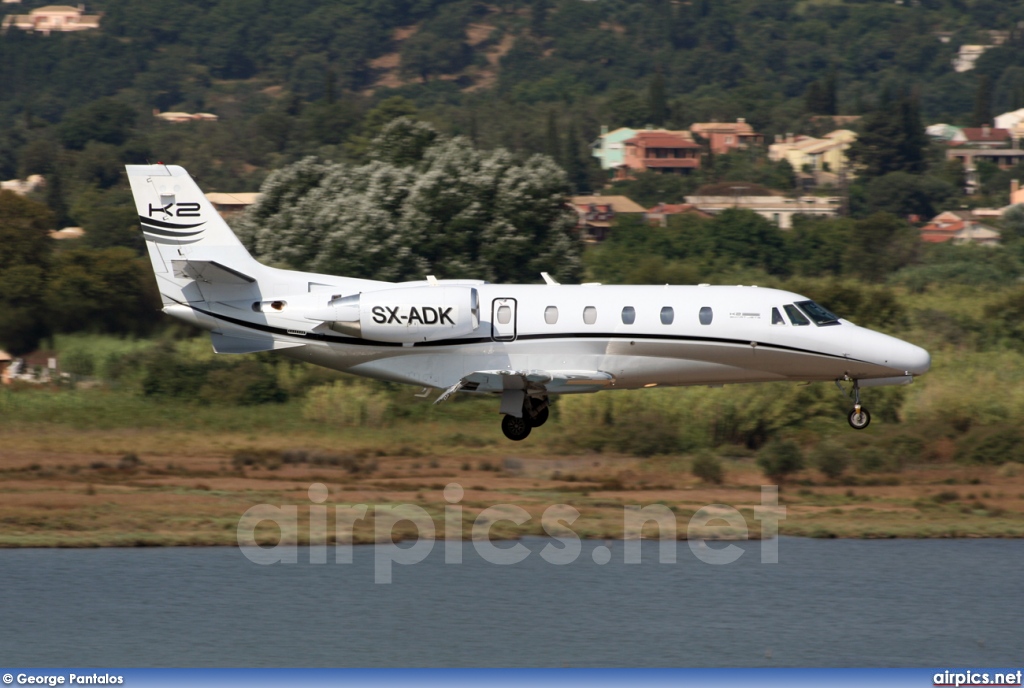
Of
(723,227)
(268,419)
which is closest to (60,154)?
(723,227)

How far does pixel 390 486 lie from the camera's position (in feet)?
145

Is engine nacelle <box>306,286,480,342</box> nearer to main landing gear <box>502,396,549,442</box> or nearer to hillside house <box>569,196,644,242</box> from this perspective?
main landing gear <box>502,396,549,442</box>

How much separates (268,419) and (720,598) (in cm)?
1942

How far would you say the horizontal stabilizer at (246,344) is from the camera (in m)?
29.5

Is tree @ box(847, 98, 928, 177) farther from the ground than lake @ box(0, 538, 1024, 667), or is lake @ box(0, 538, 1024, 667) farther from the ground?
tree @ box(847, 98, 928, 177)

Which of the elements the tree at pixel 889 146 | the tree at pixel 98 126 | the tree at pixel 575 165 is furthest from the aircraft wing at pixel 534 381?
the tree at pixel 889 146

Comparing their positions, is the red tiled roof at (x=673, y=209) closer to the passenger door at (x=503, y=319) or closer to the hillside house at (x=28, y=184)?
the hillside house at (x=28, y=184)

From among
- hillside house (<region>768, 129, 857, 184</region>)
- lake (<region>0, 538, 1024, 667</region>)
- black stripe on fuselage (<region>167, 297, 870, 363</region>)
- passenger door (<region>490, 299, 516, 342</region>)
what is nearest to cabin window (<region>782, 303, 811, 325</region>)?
black stripe on fuselage (<region>167, 297, 870, 363</region>)

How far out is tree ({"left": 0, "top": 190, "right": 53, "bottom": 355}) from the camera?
5288cm

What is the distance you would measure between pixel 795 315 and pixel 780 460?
61.5ft

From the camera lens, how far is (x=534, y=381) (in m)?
28.3

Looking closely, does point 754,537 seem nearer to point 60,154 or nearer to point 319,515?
point 319,515

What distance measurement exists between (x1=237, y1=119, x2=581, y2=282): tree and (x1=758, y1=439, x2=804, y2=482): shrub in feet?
56.4

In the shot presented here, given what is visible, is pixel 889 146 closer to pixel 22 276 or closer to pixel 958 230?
pixel 958 230
